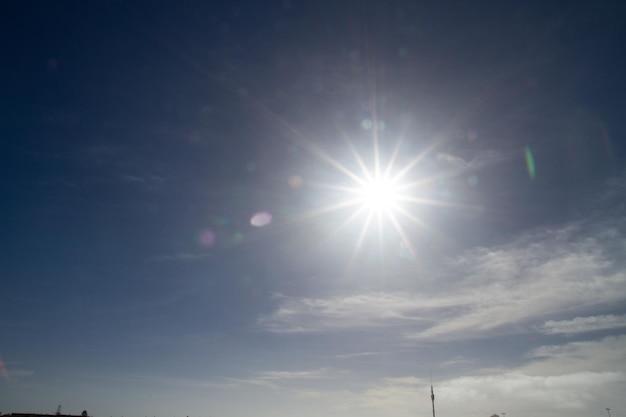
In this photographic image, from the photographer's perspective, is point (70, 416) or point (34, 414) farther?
point (70, 416)

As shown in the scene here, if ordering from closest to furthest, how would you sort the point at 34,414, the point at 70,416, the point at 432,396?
the point at 34,414, the point at 70,416, the point at 432,396

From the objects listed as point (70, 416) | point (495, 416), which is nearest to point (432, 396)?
point (495, 416)

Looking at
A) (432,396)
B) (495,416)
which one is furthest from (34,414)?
(495,416)

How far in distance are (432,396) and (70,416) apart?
75.1m

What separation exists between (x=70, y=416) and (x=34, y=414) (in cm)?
694

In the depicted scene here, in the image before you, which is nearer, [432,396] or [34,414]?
[34,414]

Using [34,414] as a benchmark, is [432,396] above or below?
above

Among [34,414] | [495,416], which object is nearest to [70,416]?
[34,414]

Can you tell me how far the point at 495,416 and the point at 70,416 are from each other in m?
90.6

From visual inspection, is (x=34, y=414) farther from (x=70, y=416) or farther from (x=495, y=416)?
(x=495, y=416)

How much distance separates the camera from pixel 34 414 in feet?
233

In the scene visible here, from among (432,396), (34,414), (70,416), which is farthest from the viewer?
(432,396)

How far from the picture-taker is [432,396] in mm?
81438

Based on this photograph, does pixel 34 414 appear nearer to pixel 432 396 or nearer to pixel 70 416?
pixel 70 416
